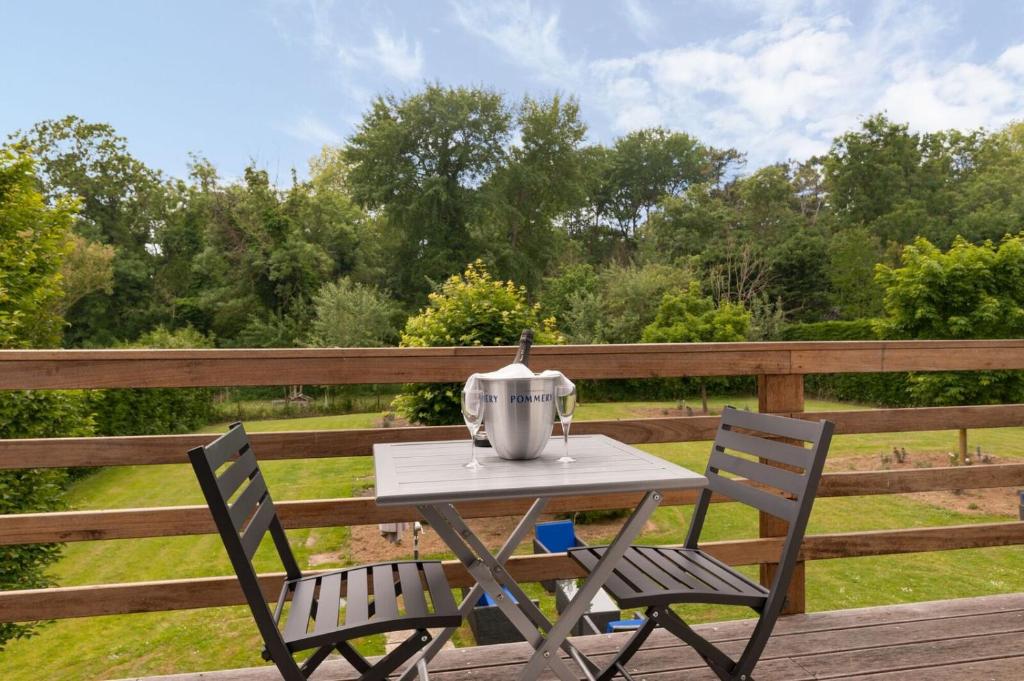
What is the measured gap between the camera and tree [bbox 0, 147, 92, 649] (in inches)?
170

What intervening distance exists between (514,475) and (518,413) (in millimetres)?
182

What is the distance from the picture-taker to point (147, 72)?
3103 cm

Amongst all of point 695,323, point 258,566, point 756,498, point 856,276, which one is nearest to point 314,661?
point 756,498

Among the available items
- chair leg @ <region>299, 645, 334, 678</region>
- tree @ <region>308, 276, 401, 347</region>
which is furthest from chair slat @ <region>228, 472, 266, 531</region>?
tree @ <region>308, 276, 401, 347</region>

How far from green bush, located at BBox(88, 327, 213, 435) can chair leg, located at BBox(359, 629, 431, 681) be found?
870cm

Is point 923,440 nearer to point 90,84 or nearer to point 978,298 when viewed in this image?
point 978,298

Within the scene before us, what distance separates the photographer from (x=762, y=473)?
1.80 m

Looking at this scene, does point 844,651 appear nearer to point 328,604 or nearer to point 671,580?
point 671,580

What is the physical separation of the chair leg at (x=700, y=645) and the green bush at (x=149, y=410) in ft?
29.2

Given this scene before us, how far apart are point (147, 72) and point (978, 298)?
1242 inches

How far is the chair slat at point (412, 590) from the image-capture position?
147 centimetres

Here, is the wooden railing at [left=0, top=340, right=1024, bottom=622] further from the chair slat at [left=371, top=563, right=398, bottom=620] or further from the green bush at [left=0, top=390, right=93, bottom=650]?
the green bush at [left=0, top=390, right=93, bottom=650]

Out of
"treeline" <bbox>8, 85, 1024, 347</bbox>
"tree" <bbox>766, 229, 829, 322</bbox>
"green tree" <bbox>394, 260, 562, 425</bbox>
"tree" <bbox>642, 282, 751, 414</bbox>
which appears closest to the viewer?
"green tree" <bbox>394, 260, 562, 425</bbox>

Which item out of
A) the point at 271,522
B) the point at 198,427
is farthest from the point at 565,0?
the point at 271,522
